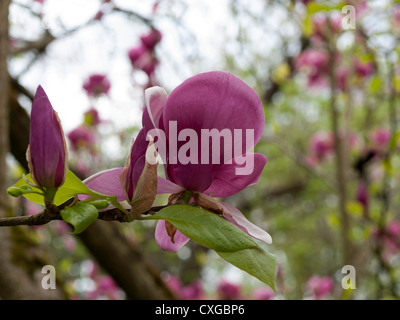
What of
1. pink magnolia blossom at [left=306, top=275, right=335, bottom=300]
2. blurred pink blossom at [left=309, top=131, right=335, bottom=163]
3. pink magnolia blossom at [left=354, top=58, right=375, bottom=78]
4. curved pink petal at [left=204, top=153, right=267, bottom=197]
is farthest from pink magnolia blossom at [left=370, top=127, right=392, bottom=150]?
curved pink petal at [left=204, top=153, right=267, bottom=197]

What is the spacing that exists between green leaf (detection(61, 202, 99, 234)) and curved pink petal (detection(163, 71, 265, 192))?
0.28ft

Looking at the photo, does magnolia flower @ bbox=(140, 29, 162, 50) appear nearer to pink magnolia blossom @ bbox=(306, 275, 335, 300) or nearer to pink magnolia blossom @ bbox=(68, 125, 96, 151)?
pink magnolia blossom @ bbox=(68, 125, 96, 151)

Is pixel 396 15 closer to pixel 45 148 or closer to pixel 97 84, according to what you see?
pixel 97 84

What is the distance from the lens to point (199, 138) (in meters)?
0.40

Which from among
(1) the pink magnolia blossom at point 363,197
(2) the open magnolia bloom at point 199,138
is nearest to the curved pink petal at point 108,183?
(2) the open magnolia bloom at point 199,138

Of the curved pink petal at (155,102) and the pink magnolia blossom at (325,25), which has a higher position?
the pink magnolia blossom at (325,25)

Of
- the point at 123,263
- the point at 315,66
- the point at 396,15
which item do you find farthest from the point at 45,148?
the point at 315,66

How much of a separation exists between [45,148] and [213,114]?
14 cm

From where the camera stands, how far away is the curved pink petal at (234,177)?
436mm

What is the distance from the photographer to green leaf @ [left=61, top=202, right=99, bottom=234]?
34 centimetres

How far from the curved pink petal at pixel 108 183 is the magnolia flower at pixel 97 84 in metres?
2.10

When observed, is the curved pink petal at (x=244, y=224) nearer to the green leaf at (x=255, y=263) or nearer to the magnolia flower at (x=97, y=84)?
the green leaf at (x=255, y=263)
